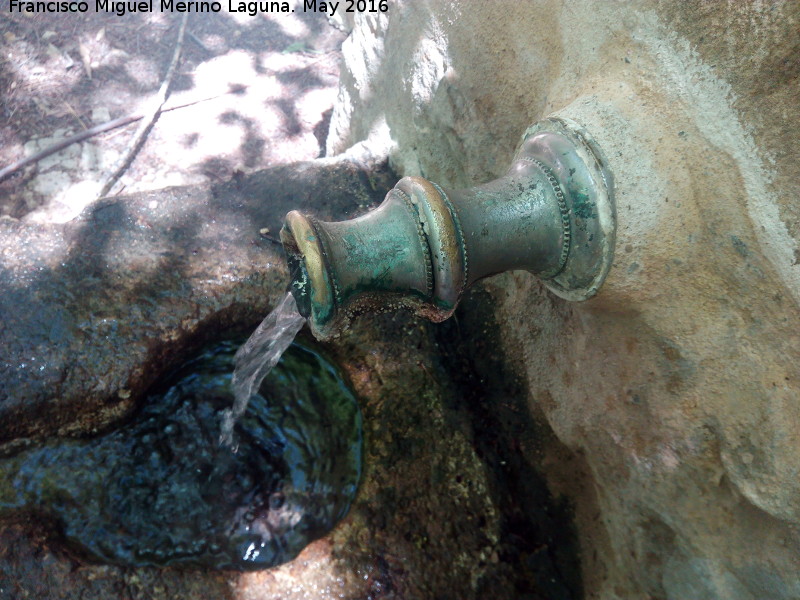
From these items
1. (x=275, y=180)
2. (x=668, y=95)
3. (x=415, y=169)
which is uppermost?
(x=668, y=95)

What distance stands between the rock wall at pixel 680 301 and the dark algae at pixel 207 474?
851mm

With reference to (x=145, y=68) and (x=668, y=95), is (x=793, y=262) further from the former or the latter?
(x=145, y=68)

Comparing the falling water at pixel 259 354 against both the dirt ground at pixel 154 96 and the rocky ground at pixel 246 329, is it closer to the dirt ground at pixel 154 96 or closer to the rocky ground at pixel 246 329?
the rocky ground at pixel 246 329

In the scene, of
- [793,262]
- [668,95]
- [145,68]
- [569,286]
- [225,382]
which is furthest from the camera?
[145,68]

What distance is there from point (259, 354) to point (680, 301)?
138cm

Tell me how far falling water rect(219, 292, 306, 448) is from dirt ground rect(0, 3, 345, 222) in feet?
5.31

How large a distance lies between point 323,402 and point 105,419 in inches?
29.4

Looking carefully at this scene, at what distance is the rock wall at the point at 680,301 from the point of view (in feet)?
3.80

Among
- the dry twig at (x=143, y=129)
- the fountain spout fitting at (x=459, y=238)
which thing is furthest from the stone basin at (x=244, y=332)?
the dry twig at (x=143, y=129)

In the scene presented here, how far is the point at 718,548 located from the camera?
137cm

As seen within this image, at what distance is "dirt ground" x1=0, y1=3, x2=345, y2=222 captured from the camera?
11.7 ft

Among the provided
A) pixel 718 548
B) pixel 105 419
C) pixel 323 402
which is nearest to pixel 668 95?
pixel 718 548

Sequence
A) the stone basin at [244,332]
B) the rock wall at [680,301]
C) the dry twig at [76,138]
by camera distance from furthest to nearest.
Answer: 1. the dry twig at [76,138]
2. the stone basin at [244,332]
3. the rock wall at [680,301]

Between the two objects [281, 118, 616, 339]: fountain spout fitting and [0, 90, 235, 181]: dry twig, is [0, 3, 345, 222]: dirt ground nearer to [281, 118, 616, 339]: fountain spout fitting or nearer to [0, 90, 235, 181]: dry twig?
[0, 90, 235, 181]: dry twig
